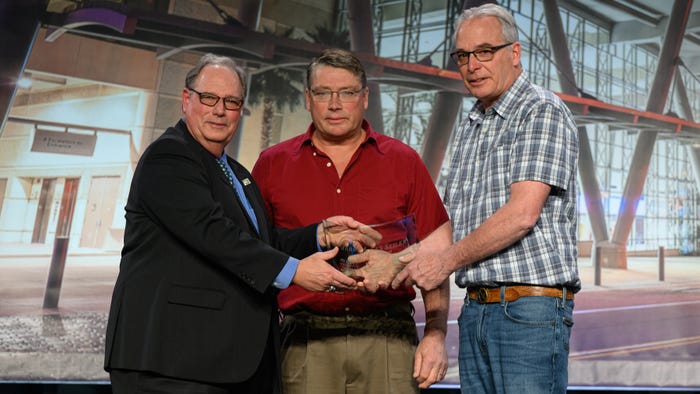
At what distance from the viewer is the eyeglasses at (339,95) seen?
1612 millimetres

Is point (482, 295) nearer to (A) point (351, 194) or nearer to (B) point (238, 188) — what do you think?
(A) point (351, 194)

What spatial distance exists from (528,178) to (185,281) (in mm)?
789

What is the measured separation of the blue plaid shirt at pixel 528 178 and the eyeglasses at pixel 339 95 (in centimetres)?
36

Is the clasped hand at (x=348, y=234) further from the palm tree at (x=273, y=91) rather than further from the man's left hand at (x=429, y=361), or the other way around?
the palm tree at (x=273, y=91)

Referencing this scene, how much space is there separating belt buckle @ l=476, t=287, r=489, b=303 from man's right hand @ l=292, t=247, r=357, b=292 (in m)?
0.31

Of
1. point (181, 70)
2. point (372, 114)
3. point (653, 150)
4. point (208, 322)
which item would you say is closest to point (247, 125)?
point (181, 70)

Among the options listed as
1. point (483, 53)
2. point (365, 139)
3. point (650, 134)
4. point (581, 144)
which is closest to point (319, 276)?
point (365, 139)

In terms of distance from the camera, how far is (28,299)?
10.3 ft

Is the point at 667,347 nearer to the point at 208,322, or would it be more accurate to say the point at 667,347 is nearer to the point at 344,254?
the point at 344,254

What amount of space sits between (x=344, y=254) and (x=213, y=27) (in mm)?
2522

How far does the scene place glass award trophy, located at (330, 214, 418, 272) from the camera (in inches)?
58.2

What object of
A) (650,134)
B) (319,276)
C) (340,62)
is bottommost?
(319,276)

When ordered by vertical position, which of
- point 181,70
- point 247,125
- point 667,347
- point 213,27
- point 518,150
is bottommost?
point 667,347

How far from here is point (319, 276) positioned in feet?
4.41
